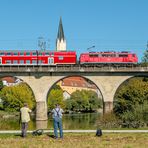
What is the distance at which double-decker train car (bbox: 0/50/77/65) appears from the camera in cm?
5688

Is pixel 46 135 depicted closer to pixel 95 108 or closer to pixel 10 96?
pixel 10 96

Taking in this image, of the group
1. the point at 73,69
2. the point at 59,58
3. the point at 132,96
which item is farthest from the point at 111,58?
the point at 132,96

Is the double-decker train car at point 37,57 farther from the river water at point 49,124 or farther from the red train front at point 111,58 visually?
the river water at point 49,124

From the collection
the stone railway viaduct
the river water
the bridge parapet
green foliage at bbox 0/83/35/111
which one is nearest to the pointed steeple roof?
green foliage at bbox 0/83/35/111

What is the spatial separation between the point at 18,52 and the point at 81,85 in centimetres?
8492

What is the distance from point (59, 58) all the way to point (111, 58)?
7371mm

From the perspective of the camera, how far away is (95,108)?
313ft

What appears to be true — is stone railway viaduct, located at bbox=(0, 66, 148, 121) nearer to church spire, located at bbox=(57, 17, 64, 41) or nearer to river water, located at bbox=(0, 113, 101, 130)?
river water, located at bbox=(0, 113, 101, 130)

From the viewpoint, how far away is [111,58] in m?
57.8

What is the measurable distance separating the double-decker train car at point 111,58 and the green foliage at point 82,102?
34140 millimetres

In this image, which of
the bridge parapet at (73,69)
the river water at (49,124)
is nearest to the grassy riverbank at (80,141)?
the river water at (49,124)

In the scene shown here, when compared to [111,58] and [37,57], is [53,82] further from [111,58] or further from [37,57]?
[111,58]

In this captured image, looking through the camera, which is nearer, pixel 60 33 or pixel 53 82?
pixel 53 82

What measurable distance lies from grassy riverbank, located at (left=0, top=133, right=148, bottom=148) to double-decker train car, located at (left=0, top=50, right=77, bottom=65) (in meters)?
39.6
